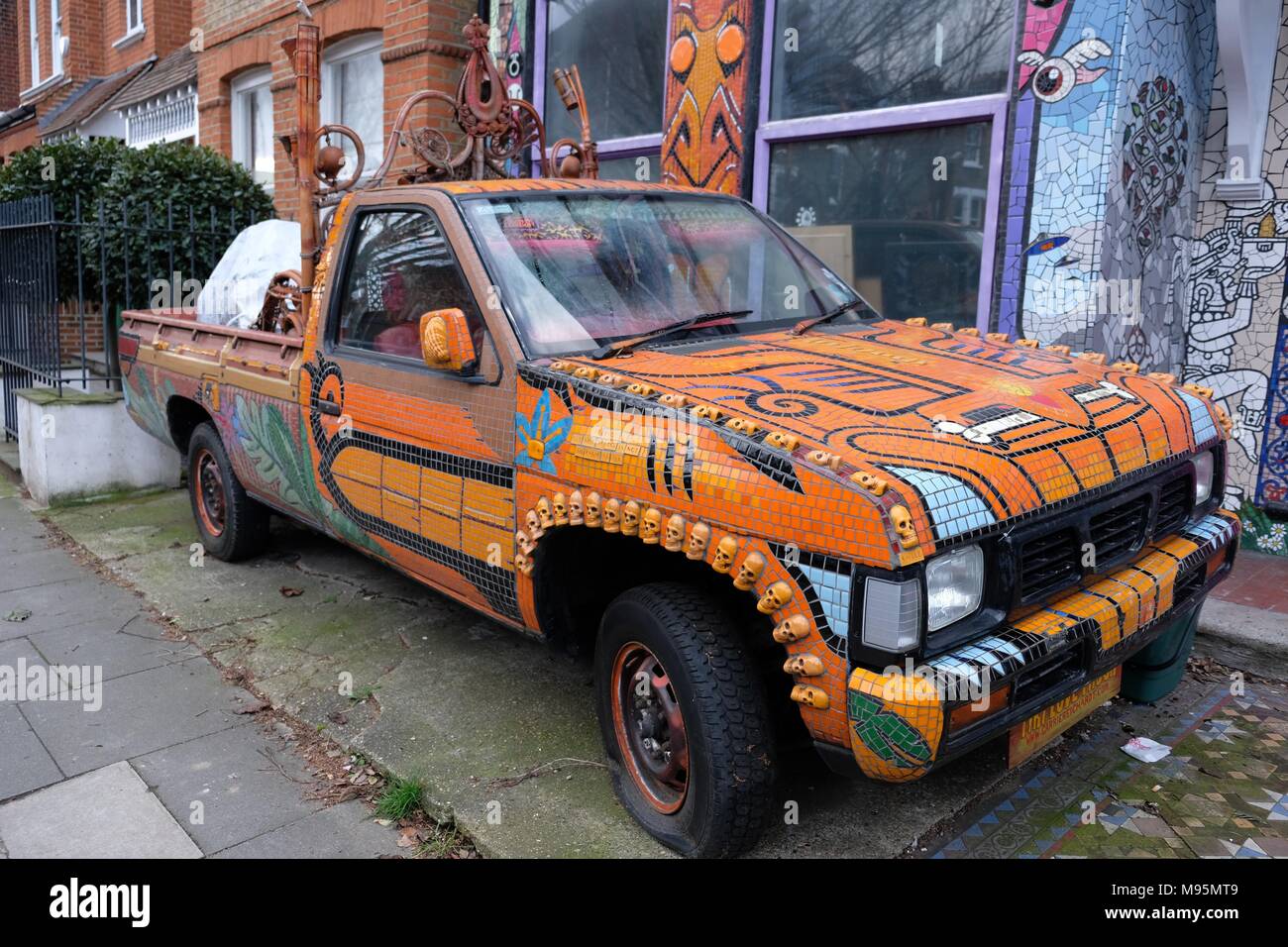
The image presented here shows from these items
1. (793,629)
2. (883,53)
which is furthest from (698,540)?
(883,53)

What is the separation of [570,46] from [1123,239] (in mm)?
4950

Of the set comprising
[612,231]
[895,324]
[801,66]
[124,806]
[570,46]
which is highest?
[570,46]

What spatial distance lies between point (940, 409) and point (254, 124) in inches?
443

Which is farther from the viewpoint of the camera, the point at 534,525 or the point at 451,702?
the point at 451,702

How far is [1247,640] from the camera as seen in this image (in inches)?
170

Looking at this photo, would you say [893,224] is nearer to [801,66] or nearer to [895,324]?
[801,66]

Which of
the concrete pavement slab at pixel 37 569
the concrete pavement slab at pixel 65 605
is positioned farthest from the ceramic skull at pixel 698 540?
the concrete pavement slab at pixel 37 569

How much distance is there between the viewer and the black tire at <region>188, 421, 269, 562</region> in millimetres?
5457

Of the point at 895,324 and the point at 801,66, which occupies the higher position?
the point at 801,66

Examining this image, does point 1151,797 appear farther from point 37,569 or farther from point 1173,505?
point 37,569

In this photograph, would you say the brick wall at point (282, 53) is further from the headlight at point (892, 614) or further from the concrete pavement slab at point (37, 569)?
the headlight at point (892, 614)

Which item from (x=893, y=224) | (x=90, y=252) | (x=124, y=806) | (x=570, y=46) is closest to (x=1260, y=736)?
(x=893, y=224)

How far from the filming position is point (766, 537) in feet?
8.03

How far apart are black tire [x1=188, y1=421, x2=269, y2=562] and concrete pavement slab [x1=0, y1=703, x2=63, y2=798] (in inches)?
68.9
